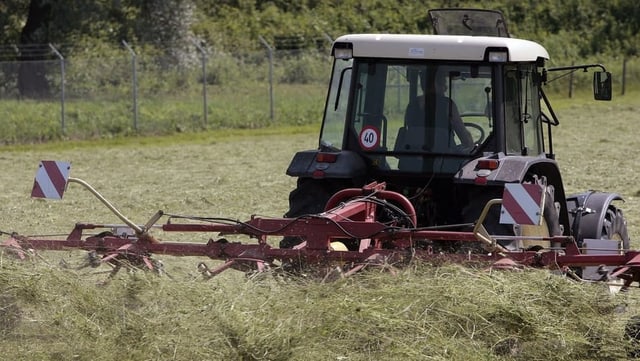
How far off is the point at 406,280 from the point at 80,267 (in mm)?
2131

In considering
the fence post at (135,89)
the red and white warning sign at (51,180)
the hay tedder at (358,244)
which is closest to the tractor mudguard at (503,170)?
the hay tedder at (358,244)

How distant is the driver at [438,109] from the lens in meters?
8.32

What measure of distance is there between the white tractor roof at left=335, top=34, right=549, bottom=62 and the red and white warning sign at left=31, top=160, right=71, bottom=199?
223cm

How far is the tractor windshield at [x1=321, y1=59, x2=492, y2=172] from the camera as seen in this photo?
8320mm

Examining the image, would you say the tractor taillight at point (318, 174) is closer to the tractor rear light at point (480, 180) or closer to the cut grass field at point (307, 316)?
the cut grass field at point (307, 316)

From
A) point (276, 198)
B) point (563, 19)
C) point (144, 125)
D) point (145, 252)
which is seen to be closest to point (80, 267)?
point (145, 252)

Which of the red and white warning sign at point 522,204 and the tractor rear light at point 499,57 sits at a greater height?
the tractor rear light at point 499,57

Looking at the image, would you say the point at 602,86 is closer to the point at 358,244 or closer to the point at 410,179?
the point at 410,179

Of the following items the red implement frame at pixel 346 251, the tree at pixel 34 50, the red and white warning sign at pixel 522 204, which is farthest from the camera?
the tree at pixel 34 50

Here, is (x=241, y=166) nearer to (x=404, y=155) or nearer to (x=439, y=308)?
(x=404, y=155)

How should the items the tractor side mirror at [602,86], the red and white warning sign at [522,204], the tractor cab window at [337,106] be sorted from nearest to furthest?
the red and white warning sign at [522,204]
the tractor cab window at [337,106]
the tractor side mirror at [602,86]

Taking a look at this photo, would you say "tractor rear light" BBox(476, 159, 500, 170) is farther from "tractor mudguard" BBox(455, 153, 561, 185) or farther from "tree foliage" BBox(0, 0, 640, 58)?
"tree foliage" BBox(0, 0, 640, 58)

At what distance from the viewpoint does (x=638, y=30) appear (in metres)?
39.7

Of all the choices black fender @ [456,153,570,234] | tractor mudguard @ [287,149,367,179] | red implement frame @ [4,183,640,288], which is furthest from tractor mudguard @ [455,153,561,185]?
tractor mudguard @ [287,149,367,179]
